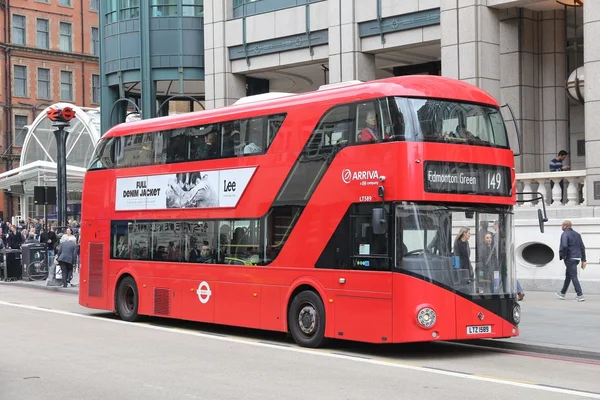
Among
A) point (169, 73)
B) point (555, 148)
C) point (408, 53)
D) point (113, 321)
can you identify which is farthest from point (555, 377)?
point (169, 73)

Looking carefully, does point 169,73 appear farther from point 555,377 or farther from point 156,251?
point 555,377

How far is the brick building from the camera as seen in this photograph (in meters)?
73.8

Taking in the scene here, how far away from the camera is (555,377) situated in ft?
38.8

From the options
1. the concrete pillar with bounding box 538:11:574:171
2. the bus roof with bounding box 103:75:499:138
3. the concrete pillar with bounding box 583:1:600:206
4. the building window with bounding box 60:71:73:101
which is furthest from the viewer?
the building window with bounding box 60:71:73:101

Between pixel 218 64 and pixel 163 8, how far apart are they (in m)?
4.00

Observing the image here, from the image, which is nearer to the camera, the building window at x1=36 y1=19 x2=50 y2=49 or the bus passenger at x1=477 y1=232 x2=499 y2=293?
the bus passenger at x1=477 y1=232 x2=499 y2=293

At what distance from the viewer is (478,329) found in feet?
45.4

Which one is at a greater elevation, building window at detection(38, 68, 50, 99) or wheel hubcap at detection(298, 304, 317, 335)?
building window at detection(38, 68, 50, 99)

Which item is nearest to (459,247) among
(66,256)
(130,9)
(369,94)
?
(369,94)

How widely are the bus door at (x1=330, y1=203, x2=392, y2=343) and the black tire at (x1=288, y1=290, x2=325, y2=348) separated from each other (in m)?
0.40

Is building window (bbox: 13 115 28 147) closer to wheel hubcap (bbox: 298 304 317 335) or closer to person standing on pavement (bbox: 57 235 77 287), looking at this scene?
person standing on pavement (bbox: 57 235 77 287)

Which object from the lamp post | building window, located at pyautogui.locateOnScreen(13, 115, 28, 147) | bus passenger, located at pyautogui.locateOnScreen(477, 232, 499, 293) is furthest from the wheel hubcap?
building window, located at pyautogui.locateOnScreen(13, 115, 28, 147)

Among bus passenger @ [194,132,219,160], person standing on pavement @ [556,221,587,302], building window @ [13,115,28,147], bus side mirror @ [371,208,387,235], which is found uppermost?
building window @ [13,115,28,147]

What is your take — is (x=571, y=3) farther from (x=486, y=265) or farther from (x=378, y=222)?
(x=378, y=222)
